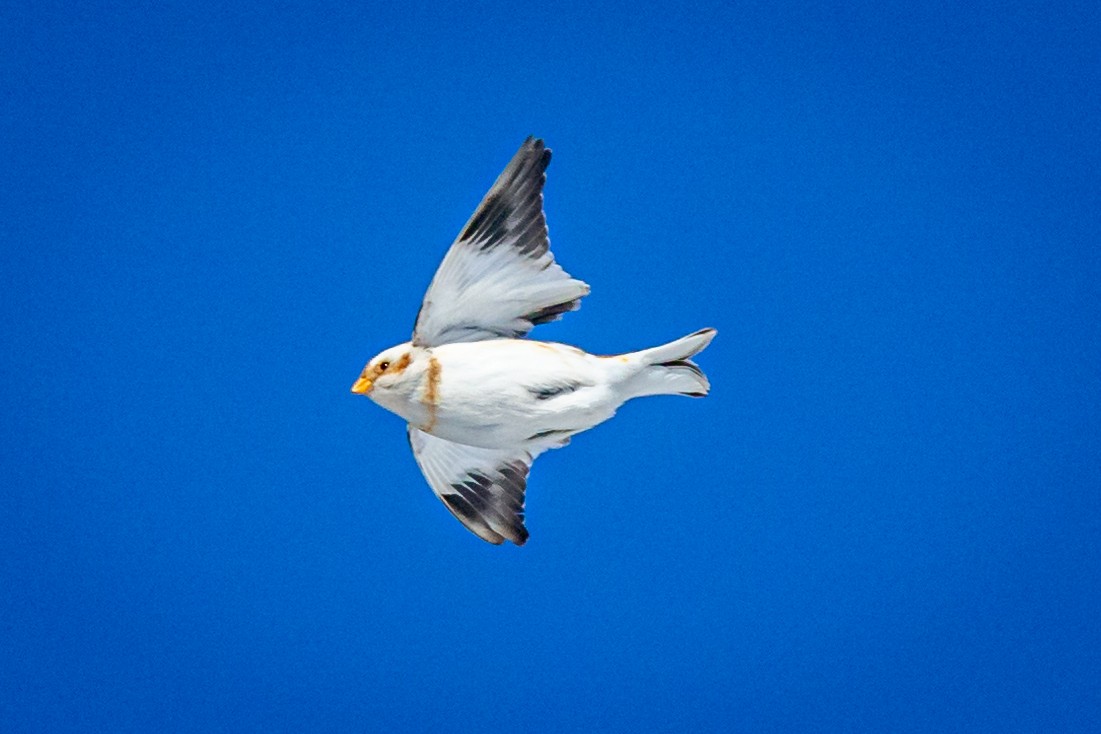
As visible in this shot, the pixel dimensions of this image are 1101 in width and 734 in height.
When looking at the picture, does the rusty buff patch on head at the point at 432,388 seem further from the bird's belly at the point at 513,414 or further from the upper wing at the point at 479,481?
the upper wing at the point at 479,481

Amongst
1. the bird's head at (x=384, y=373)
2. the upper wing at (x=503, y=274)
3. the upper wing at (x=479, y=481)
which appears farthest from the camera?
the upper wing at (x=479, y=481)

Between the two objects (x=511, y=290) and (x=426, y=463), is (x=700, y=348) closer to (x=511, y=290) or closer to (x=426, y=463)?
(x=511, y=290)

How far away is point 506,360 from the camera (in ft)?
17.9

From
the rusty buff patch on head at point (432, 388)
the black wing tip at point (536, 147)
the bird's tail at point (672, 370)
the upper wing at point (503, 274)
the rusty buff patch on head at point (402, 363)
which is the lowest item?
the rusty buff patch on head at point (432, 388)

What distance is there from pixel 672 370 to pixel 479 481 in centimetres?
104

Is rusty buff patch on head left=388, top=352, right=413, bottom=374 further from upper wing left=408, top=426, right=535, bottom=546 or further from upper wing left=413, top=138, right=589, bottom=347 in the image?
upper wing left=408, top=426, right=535, bottom=546

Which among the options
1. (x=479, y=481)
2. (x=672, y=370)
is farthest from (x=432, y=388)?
(x=672, y=370)

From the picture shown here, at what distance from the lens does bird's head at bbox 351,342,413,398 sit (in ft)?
17.8

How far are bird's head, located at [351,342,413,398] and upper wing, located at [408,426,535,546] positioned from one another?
57 cm

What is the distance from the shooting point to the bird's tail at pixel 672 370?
5633 millimetres

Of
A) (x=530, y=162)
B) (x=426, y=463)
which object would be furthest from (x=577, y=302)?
(x=426, y=463)

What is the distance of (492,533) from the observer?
5.94 meters

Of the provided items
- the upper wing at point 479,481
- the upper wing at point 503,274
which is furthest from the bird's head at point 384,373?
the upper wing at point 479,481

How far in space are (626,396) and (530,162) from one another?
1098 millimetres
